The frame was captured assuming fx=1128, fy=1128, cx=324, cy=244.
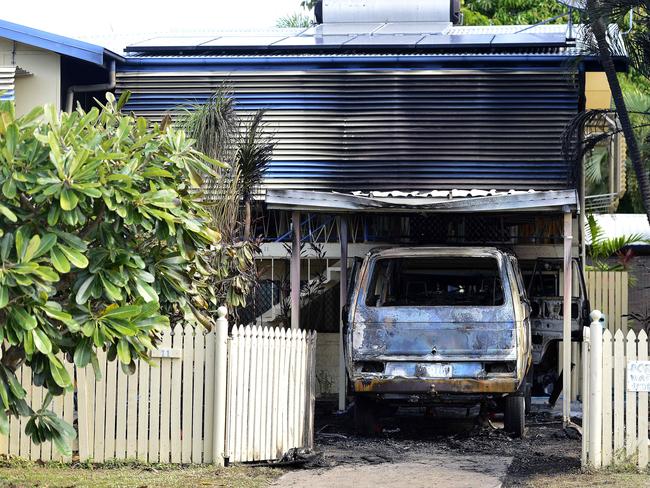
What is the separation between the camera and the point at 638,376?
1020cm

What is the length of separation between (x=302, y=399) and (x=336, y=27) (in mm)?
9818

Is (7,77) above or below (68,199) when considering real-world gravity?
above

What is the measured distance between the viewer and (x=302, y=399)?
11.6 m

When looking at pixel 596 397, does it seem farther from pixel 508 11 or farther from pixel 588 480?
pixel 508 11

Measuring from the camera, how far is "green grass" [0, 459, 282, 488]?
372 inches

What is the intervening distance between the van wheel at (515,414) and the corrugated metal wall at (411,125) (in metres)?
4.44

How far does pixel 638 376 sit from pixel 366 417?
3491 millimetres

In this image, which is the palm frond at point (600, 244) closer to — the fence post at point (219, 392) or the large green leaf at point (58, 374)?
the fence post at point (219, 392)

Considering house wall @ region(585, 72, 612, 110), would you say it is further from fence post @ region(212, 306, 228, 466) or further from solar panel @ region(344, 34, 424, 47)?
fence post @ region(212, 306, 228, 466)

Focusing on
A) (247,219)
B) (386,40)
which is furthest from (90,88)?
(386,40)

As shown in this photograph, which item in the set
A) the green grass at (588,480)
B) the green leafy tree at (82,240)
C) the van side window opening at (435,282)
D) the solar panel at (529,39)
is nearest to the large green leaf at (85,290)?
the green leafy tree at (82,240)

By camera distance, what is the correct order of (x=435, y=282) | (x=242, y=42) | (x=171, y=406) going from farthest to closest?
(x=242, y=42) < (x=435, y=282) < (x=171, y=406)

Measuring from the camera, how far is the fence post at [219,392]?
10.3 meters

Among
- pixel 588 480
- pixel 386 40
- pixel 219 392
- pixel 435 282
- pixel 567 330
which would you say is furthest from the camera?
pixel 386 40
